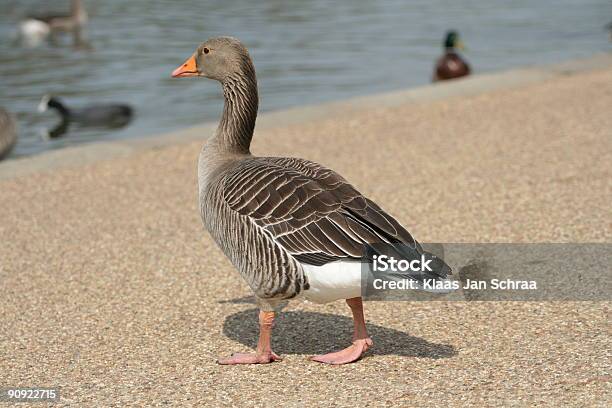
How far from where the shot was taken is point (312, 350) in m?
5.68

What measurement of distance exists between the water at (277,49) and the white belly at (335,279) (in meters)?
9.47

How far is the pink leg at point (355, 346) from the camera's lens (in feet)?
17.5

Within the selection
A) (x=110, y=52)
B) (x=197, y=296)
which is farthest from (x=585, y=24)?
(x=197, y=296)

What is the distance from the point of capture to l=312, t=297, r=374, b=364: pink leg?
17.5 feet

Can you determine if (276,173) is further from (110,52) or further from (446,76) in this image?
(110,52)

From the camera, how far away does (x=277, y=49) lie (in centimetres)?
2008

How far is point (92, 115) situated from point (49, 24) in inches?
425

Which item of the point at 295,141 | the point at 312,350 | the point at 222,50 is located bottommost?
the point at 312,350

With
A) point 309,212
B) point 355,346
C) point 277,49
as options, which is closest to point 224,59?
point 309,212

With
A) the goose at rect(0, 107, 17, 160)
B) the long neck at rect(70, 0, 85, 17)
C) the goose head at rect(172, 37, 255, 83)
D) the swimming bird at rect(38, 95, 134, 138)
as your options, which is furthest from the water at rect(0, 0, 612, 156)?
the goose head at rect(172, 37, 255, 83)

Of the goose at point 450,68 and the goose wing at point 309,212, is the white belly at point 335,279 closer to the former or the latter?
the goose wing at point 309,212

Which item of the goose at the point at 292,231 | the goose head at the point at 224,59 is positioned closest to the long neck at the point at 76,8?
the goose head at the point at 224,59

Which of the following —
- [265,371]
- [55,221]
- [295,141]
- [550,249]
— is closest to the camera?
[265,371]

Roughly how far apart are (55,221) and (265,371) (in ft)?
13.1
